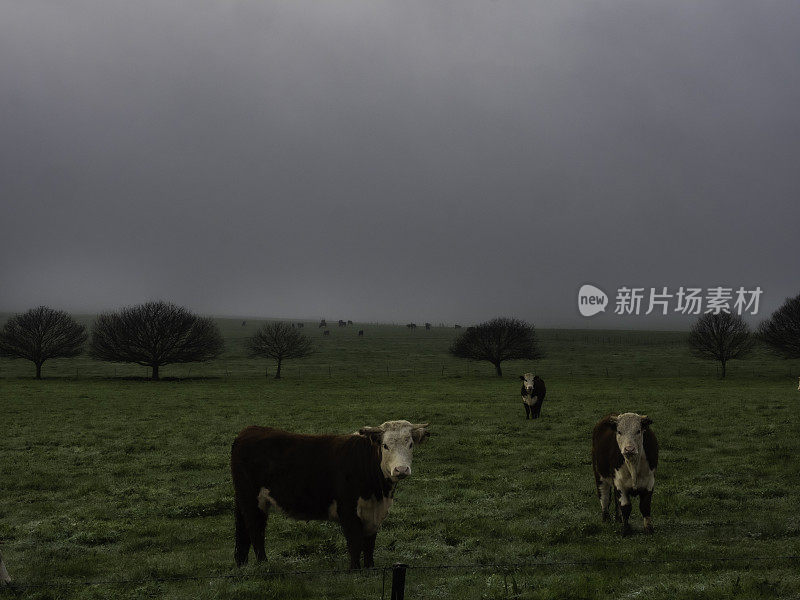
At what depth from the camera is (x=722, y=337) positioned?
194ft

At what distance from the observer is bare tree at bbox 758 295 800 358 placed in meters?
57.3

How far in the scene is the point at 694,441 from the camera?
19344 mm

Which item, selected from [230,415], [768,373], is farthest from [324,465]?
[768,373]

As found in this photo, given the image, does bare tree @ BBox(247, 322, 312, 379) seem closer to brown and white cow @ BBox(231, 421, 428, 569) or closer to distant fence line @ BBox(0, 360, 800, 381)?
distant fence line @ BBox(0, 360, 800, 381)

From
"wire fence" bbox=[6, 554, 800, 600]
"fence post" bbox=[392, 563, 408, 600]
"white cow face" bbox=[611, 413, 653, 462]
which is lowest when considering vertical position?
"wire fence" bbox=[6, 554, 800, 600]

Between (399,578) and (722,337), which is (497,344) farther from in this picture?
(399,578)

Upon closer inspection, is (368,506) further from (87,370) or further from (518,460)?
(87,370)

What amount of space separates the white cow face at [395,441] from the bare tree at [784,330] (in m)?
64.5

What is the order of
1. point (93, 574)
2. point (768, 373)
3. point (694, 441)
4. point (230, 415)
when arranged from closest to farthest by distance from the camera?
point (93, 574), point (694, 441), point (230, 415), point (768, 373)

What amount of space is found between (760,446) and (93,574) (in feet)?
62.2

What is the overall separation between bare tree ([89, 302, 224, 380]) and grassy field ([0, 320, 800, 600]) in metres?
24.8

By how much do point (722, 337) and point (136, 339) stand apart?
63328mm

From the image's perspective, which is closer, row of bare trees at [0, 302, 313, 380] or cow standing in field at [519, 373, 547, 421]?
cow standing in field at [519, 373, 547, 421]

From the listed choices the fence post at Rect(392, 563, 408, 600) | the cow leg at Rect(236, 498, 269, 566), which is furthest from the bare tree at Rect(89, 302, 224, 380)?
the fence post at Rect(392, 563, 408, 600)
